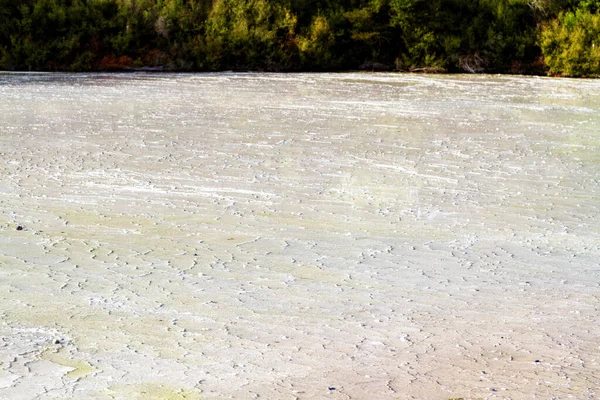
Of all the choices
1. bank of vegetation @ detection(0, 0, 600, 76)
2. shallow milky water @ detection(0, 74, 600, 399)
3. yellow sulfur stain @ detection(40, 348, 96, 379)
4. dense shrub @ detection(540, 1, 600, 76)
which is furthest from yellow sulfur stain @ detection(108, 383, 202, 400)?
dense shrub @ detection(540, 1, 600, 76)

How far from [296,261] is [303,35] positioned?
25.8 meters

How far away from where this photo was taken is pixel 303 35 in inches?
1256

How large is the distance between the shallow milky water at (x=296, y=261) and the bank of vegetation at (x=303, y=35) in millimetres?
16863

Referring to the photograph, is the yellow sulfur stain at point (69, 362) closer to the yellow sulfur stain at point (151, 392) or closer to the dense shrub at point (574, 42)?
the yellow sulfur stain at point (151, 392)

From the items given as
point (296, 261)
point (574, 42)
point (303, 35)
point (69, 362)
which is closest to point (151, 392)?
point (69, 362)

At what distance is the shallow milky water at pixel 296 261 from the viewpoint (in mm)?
4633

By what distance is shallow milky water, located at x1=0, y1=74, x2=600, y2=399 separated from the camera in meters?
4.63

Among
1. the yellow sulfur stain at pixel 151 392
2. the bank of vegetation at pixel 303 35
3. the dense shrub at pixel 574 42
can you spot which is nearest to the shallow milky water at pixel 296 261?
the yellow sulfur stain at pixel 151 392

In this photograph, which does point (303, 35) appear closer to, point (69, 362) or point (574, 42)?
point (574, 42)

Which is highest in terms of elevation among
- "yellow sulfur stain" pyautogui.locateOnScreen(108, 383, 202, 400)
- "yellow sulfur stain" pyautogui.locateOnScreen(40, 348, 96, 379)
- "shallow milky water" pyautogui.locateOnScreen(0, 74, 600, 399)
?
"yellow sulfur stain" pyautogui.locateOnScreen(108, 383, 202, 400)

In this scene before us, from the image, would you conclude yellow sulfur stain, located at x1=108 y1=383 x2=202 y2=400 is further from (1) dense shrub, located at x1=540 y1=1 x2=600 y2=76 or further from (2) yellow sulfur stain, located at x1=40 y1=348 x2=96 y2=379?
(1) dense shrub, located at x1=540 y1=1 x2=600 y2=76

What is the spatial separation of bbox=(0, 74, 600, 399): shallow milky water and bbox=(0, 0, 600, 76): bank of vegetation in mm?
16863

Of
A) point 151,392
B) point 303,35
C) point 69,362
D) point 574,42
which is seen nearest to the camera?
point 151,392

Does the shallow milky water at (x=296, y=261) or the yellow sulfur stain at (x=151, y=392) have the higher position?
the yellow sulfur stain at (x=151, y=392)
